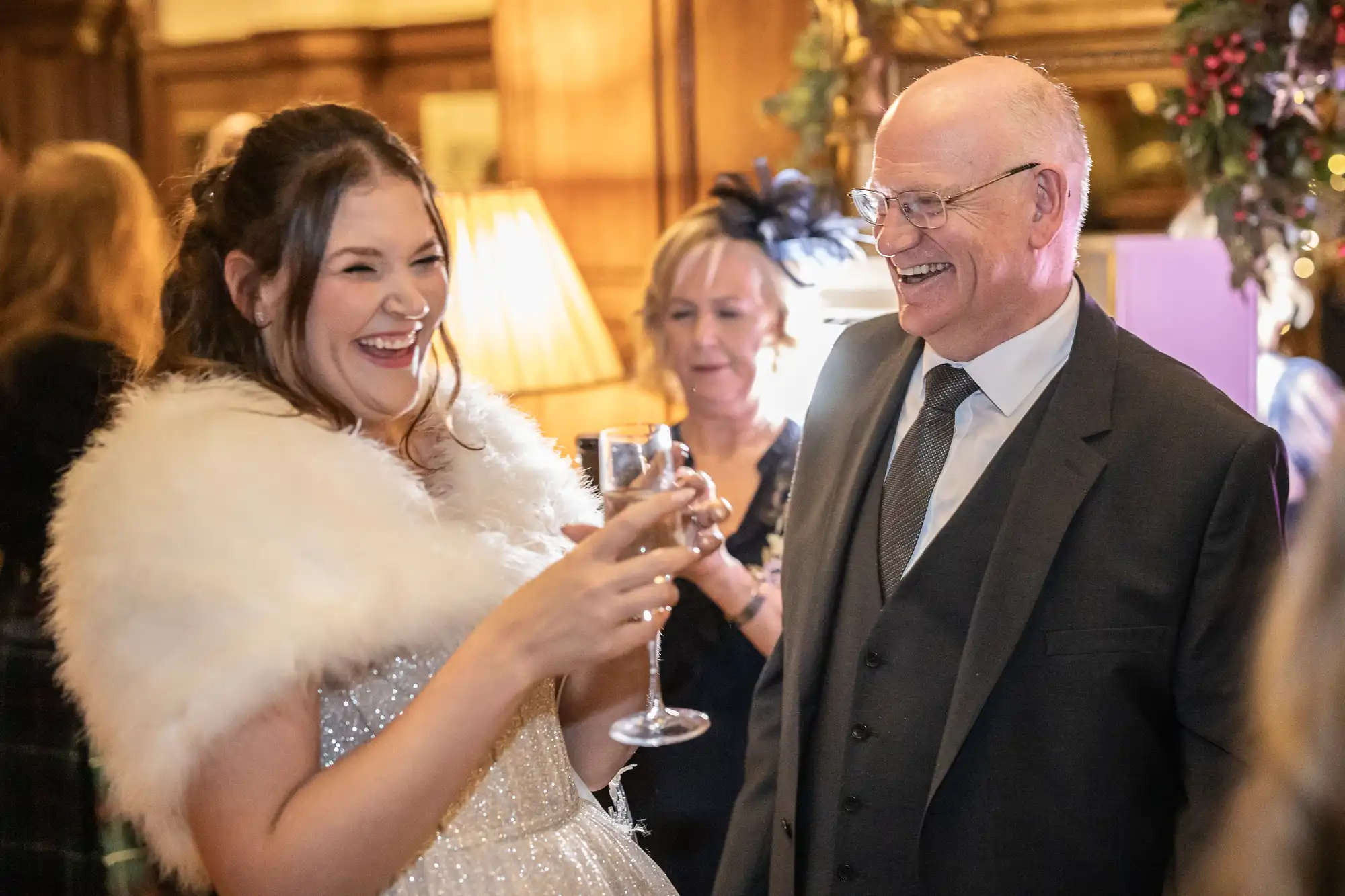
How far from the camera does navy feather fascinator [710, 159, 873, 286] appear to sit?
2918 millimetres

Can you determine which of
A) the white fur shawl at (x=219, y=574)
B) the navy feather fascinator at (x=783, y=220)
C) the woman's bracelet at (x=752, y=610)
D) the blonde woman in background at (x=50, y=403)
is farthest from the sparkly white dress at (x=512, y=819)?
the navy feather fascinator at (x=783, y=220)

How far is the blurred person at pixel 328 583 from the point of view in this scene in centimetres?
139

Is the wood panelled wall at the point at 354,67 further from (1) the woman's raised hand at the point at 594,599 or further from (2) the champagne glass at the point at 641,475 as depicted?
(1) the woman's raised hand at the point at 594,599

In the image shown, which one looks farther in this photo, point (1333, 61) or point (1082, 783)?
point (1333, 61)

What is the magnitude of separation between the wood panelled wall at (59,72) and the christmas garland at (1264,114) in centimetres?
518

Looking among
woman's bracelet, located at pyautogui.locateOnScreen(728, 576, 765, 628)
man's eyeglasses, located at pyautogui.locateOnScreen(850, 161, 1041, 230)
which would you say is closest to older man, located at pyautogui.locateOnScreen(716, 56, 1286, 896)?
man's eyeglasses, located at pyautogui.locateOnScreen(850, 161, 1041, 230)

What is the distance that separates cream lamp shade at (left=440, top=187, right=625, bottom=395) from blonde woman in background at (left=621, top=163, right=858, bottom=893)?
20cm

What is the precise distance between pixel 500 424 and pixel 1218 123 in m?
1.77

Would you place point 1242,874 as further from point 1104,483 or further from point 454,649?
point 454,649

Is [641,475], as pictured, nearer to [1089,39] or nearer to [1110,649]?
[1110,649]

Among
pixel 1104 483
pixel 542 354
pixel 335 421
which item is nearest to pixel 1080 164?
pixel 1104 483

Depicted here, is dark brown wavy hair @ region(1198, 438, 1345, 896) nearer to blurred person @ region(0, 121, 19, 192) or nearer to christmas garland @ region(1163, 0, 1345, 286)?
christmas garland @ region(1163, 0, 1345, 286)

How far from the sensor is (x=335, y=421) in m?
1.62

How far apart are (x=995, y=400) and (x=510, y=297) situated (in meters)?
1.50
